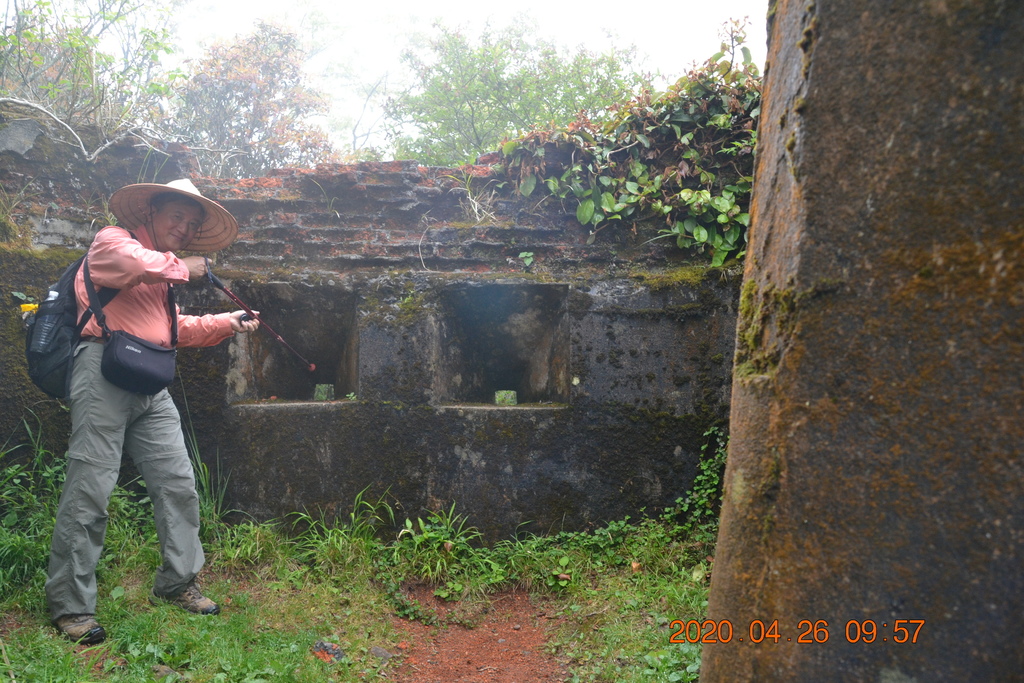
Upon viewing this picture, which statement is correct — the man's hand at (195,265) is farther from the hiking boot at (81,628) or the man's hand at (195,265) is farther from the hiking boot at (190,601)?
the hiking boot at (81,628)

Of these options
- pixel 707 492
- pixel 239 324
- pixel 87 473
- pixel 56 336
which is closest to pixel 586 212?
pixel 707 492

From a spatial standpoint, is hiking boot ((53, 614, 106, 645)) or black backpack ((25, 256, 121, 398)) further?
black backpack ((25, 256, 121, 398))

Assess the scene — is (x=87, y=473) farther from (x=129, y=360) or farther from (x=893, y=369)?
(x=893, y=369)

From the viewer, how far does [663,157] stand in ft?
16.4

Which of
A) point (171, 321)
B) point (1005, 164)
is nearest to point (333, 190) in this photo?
point (171, 321)

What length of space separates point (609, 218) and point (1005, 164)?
360 cm

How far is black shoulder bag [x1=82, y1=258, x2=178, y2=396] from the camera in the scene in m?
3.12

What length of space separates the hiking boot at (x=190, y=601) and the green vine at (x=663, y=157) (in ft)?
10.6

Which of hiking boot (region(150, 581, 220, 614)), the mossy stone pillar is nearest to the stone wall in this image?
hiking boot (region(150, 581, 220, 614))

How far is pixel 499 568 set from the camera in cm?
407

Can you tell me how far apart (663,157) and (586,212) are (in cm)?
76

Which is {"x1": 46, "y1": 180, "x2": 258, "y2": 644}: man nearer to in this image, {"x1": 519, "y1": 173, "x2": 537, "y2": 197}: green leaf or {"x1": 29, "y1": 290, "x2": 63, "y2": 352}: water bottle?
{"x1": 29, "y1": 290, "x2": 63, "y2": 352}: water bottle

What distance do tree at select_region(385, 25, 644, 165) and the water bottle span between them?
428 inches

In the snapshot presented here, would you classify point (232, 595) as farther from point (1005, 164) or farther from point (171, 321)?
point (1005, 164)
